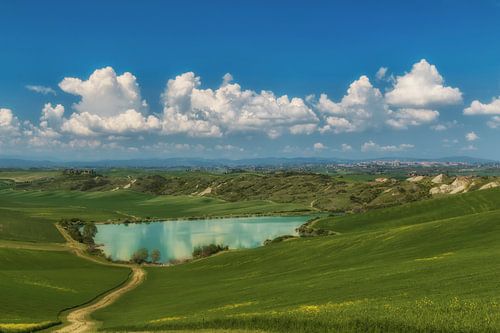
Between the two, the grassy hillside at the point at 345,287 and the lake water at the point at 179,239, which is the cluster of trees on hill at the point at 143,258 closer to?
the lake water at the point at 179,239

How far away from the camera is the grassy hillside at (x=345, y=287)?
28859mm

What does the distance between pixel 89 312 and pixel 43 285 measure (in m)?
21.8

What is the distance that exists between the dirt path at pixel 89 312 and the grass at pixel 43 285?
196 cm

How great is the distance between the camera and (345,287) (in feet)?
148

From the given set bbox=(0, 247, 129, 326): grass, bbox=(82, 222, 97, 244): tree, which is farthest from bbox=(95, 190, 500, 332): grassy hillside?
bbox=(82, 222, 97, 244): tree

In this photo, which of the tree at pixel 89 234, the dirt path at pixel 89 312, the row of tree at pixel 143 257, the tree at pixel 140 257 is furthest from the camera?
the tree at pixel 89 234

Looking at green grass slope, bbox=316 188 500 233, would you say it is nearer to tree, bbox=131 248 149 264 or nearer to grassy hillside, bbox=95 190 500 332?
grassy hillside, bbox=95 190 500 332

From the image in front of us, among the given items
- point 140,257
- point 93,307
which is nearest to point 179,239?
point 140,257

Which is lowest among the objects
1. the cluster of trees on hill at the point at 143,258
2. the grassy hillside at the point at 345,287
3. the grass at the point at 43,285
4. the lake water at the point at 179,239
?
the lake water at the point at 179,239

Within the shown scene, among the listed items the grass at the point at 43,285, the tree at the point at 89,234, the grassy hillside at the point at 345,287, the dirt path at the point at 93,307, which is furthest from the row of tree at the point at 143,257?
the tree at the point at 89,234

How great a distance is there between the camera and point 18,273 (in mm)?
82812

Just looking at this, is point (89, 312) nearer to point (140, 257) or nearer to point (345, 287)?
point (345, 287)

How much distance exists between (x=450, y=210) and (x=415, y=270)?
111m

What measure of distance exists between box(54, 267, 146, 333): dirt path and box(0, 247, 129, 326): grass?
1.96m
